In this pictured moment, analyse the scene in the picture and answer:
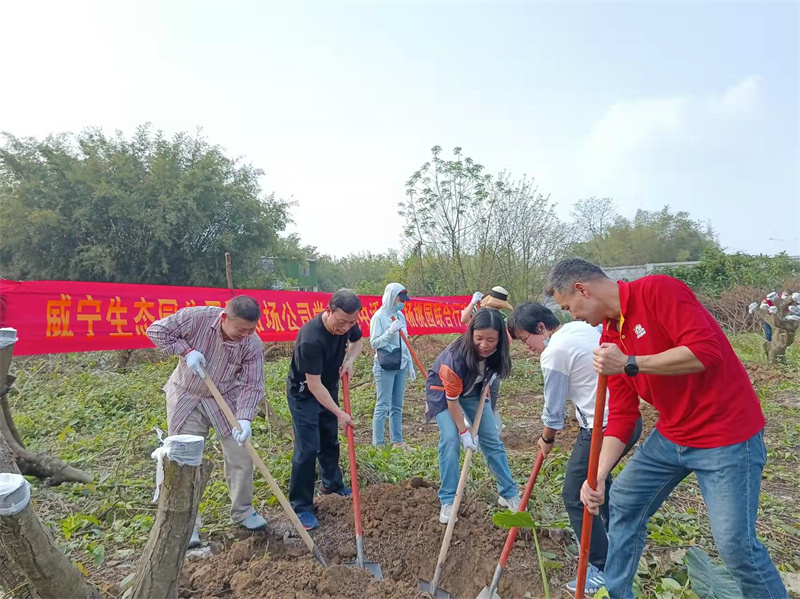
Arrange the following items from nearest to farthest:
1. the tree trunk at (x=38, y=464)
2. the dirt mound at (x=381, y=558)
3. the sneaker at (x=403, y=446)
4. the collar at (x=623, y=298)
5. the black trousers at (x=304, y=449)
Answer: the collar at (x=623, y=298)
the dirt mound at (x=381, y=558)
the black trousers at (x=304, y=449)
the tree trunk at (x=38, y=464)
the sneaker at (x=403, y=446)

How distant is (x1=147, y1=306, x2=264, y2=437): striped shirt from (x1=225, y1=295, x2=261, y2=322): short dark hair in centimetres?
27

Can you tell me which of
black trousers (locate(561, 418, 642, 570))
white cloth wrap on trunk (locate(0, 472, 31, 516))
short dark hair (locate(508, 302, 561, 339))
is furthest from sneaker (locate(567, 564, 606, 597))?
white cloth wrap on trunk (locate(0, 472, 31, 516))

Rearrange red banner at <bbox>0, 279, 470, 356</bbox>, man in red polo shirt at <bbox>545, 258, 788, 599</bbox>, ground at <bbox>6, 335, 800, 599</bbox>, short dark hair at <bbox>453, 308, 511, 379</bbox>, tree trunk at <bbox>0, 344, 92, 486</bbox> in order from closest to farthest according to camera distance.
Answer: man in red polo shirt at <bbox>545, 258, 788, 599</bbox>
ground at <bbox>6, 335, 800, 599</bbox>
short dark hair at <bbox>453, 308, 511, 379</bbox>
tree trunk at <bbox>0, 344, 92, 486</bbox>
red banner at <bbox>0, 279, 470, 356</bbox>

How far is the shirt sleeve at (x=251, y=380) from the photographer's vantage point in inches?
118

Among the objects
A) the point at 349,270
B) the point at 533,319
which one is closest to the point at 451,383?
the point at 533,319

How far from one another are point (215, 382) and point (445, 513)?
1.57 meters

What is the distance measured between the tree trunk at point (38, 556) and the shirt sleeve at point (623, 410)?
79.1 inches

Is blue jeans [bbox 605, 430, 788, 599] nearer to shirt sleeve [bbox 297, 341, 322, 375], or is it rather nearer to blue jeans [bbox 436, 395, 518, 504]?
blue jeans [bbox 436, 395, 518, 504]

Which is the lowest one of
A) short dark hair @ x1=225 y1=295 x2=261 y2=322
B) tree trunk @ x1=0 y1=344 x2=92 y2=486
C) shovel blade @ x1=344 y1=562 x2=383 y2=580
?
shovel blade @ x1=344 y1=562 x2=383 y2=580

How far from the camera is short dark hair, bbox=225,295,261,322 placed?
269 cm

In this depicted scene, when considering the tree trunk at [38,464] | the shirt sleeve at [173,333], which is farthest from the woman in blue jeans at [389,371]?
the tree trunk at [38,464]

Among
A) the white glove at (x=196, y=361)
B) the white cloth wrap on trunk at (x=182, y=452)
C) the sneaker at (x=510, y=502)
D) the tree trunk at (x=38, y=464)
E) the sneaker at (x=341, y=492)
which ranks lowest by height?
the sneaker at (x=341, y=492)

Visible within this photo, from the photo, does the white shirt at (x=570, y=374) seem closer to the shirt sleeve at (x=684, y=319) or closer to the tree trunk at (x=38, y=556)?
the shirt sleeve at (x=684, y=319)

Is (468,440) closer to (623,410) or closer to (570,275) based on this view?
(623,410)
